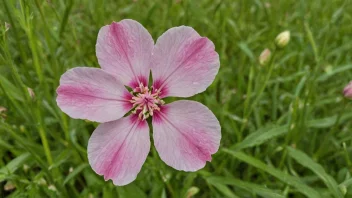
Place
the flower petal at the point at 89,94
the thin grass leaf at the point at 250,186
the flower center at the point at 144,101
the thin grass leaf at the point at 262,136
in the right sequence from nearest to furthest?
the flower petal at the point at 89,94 < the flower center at the point at 144,101 < the thin grass leaf at the point at 250,186 < the thin grass leaf at the point at 262,136

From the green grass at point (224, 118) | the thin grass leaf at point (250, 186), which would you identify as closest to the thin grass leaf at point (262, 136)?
the green grass at point (224, 118)

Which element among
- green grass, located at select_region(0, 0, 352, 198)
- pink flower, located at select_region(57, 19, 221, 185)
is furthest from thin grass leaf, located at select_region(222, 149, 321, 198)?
pink flower, located at select_region(57, 19, 221, 185)

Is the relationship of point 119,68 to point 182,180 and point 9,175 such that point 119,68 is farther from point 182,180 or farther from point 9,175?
point 182,180

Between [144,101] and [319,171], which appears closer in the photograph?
[144,101]

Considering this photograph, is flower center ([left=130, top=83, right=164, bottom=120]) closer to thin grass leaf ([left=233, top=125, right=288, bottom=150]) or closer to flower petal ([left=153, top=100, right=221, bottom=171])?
flower petal ([left=153, top=100, right=221, bottom=171])

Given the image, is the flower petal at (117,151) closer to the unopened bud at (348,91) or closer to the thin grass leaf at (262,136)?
the thin grass leaf at (262,136)

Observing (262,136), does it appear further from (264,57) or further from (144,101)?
(144,101)

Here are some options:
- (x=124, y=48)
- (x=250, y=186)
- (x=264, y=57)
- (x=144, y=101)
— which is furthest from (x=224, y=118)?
(x=124, y=48)
